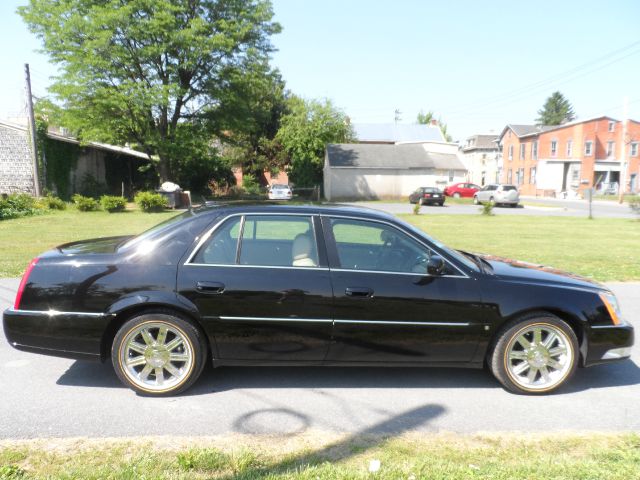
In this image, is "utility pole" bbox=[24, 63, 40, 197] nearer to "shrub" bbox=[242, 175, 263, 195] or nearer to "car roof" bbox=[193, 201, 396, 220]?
"shrub" bbox=[242, 175, 263, 195]

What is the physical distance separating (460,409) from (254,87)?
31737 millimetres

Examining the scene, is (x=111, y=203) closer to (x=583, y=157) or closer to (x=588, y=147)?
(x=583, y=157)

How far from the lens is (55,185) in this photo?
89.9ft

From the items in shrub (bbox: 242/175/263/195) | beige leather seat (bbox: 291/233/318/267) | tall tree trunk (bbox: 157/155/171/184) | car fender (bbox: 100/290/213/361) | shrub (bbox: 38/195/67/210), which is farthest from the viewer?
shrub (bbox: 242/175/263/195)

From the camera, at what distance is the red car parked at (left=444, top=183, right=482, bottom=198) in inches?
1752

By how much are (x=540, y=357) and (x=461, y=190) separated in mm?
42641

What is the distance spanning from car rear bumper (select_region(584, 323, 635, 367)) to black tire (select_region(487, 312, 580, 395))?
15 cm

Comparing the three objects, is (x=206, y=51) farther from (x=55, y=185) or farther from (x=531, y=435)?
(x=531, y=435)

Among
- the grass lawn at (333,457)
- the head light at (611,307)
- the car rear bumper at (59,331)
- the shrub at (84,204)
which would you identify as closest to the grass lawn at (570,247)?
the head light at (611,307)

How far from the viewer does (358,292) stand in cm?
379

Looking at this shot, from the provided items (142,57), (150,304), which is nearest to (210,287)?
(150,304)

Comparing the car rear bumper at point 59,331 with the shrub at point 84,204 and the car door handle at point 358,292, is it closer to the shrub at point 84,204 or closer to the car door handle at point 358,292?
the car door handle at point 358,292

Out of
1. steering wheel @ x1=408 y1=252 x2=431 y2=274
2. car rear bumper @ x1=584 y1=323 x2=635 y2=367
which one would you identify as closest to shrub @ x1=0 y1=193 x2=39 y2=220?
steering wheel @ x1=408 y1=252 x2=431 y2=274

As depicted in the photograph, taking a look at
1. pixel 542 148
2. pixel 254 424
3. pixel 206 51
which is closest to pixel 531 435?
pixel 254 424
